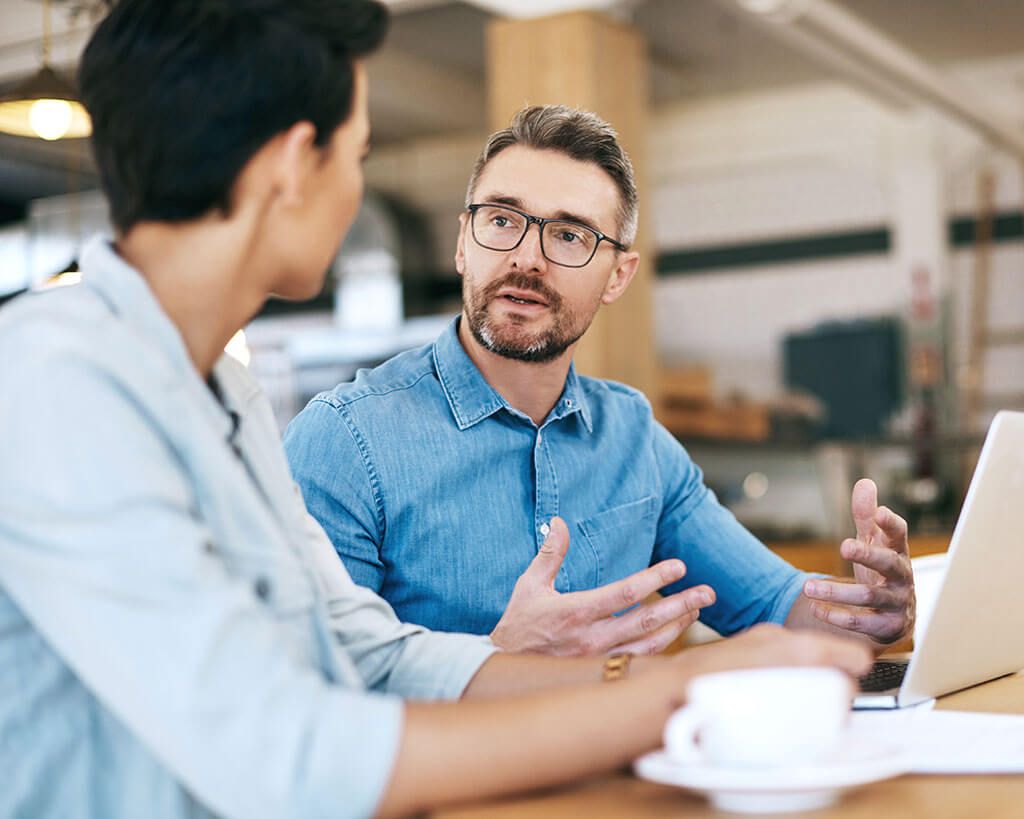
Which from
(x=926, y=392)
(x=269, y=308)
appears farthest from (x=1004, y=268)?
(x=269, y=308)

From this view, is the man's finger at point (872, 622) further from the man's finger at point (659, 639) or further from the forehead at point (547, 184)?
the forehead at point (547, 184)

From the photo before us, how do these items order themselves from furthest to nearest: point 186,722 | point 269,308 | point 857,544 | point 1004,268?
point 269,308 → point 1004,268 → point 857,544 → point 186,722

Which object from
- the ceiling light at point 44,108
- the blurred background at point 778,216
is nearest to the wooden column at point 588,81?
the blurred background at point 778,216

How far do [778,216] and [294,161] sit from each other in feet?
25.1

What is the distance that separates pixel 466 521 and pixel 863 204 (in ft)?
22.7

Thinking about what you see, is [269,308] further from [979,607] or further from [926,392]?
[979,607]

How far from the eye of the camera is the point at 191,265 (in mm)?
943

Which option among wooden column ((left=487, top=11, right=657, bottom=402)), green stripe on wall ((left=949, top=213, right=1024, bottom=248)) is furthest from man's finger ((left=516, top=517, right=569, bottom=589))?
green stripe on wall ((left=949, top=213, right=1024, bottom=248))

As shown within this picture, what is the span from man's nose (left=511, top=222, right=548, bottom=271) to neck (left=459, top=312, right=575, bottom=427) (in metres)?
0.12

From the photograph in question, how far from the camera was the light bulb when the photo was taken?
11.5ft

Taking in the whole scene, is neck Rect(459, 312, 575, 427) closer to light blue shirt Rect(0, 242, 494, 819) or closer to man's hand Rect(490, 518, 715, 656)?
man's hand Rect(490, 518, 715, 656)

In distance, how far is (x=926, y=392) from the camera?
25.2ft

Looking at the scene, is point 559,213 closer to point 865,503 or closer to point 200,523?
point 865,503

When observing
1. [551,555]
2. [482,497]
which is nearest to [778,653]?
[551,555]
